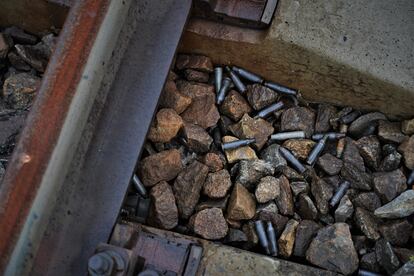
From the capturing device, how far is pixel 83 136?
10.2 ft

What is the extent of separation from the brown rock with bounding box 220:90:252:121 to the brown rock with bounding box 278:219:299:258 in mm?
1005

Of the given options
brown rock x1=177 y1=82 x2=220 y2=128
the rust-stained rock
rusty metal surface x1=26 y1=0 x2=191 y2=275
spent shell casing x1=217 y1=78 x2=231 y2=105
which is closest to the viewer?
rusty metal surface x1=26 y1=0 x2=191 y2=275

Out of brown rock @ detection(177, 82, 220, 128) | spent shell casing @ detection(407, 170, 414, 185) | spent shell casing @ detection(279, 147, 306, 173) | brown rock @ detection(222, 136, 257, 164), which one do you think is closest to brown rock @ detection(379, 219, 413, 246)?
spent shell casing @ detection(407, 170, 414, 185)

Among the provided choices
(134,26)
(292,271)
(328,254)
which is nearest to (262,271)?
(292,271)

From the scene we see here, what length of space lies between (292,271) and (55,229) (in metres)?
1.47

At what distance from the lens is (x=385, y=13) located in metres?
3.80

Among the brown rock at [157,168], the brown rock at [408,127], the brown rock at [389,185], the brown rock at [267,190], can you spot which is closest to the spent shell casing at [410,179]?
the brown rock at [389,185]

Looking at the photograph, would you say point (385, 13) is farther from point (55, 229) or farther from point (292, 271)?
point (55, 229)

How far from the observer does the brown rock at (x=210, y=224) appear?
Result: 3.42 metres

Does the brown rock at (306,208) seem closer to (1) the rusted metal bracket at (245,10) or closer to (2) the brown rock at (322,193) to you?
(2) the brown rock at (322,193)

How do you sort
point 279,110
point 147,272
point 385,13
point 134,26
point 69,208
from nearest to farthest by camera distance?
point 147,272 → point 69,208 → point 134,26 → point 385,13 → point 279,110

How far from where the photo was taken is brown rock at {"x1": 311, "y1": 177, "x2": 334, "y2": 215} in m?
3.62

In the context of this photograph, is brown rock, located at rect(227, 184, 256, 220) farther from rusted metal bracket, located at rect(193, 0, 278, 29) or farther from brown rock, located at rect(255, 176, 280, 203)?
rusted metal bracket, located at rect(193, 0, 278, 29)

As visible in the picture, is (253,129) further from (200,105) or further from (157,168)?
(157,168)
